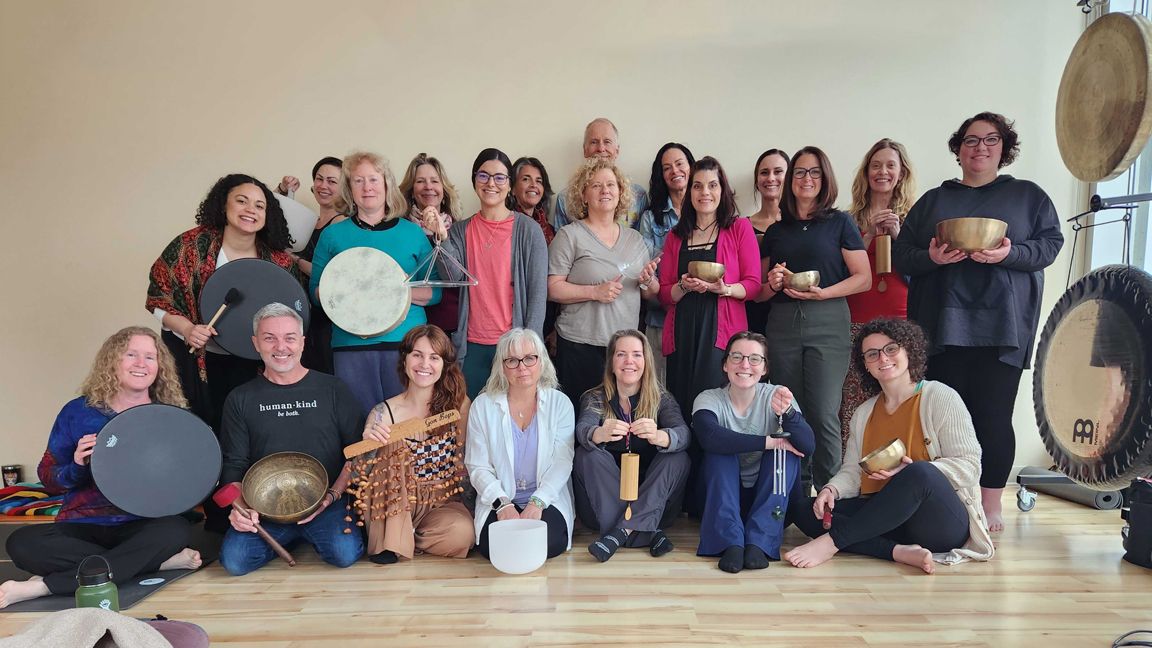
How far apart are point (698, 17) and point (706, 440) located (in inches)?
102

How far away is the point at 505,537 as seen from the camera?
225 centimetres

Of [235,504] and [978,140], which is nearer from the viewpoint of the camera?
[235,504]

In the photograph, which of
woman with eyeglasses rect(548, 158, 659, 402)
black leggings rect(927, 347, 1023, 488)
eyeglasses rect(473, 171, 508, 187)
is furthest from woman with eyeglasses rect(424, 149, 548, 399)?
black leggings rect(927, 347, 1023, 488)

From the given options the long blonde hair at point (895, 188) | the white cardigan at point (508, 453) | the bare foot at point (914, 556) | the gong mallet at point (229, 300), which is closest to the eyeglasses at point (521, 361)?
the white cardigan at point (508, 453)

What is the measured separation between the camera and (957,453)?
7.73ft

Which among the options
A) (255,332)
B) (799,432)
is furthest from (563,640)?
(255,332)

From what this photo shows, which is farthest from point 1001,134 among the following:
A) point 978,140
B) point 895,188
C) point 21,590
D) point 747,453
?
point 21,590

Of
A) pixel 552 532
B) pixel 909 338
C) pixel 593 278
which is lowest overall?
pixel 552 532

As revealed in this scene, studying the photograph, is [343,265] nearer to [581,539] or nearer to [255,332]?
[255,332]

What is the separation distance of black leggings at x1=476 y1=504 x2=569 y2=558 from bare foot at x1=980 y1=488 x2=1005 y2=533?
175cm

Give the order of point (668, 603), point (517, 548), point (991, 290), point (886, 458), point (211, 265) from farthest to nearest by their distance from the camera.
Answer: point (211, 265), point (991, 290), point (886, 458), point (517, 548), point (668, 603)

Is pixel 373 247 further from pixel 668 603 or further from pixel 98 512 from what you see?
pixel 668 603

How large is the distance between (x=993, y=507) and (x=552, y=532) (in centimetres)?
186

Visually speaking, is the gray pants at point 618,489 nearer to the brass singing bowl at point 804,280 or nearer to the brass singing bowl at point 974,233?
the brass singing bowl at point 804,280
